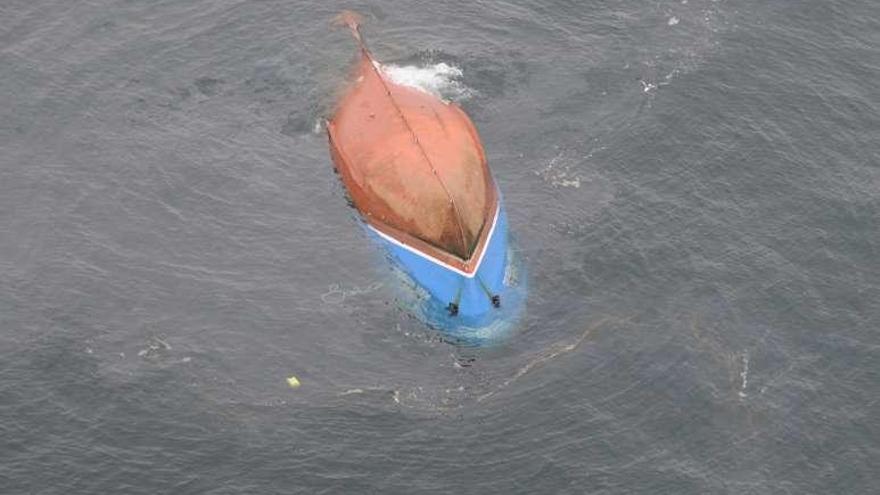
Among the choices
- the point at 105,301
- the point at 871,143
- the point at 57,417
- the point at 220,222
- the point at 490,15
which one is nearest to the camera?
the point at 57,417

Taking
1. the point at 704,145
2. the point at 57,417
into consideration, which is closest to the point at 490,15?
the point at 704,145

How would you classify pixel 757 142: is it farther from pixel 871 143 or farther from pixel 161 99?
pixel 161 99

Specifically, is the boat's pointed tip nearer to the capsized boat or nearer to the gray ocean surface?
the gray ocean surface

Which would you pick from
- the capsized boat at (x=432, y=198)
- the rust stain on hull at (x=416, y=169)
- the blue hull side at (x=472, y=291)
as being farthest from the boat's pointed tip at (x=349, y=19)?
the blue hull side at (x=472, y=291)

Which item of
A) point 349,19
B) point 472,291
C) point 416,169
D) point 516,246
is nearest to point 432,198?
point 416,169

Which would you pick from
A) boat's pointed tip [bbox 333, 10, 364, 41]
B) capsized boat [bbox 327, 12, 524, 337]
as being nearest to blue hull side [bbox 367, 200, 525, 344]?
capsized boat [bbox 327, 12, 524, 337]

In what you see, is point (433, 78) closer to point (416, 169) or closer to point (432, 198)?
point (416, 169)
